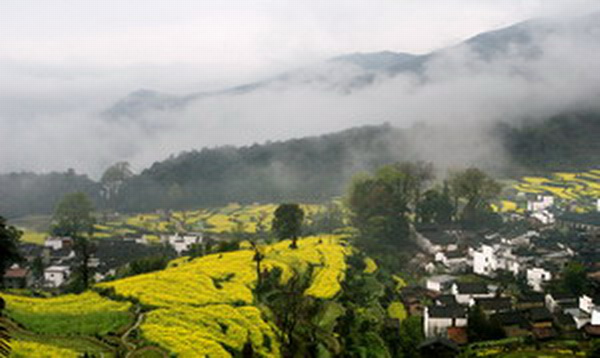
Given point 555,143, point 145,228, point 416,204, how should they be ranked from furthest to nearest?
point 555,143
point 145,228
point 416,204

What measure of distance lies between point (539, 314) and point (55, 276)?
161 ft

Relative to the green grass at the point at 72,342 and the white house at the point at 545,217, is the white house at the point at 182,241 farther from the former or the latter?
the white house at the point at 545,217

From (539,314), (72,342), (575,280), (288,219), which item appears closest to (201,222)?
(288,219)

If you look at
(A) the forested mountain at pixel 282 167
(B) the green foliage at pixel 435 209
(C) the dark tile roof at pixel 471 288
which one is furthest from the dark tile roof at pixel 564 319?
(A) the forested mountain at pixel 282 167

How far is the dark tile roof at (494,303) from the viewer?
41281 mm

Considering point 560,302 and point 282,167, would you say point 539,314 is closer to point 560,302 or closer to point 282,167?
point 560,302

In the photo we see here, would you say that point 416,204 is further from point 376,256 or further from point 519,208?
point 519,208

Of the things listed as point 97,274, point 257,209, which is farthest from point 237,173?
point 97,274

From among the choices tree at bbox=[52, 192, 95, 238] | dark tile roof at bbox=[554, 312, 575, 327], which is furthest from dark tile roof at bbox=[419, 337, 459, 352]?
tree at bbox=[52, 192, 95, 238]

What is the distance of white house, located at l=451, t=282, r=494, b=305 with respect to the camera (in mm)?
45125

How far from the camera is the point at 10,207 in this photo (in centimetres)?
12575

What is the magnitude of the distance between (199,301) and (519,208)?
79.4 metres

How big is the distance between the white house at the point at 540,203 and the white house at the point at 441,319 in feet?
203

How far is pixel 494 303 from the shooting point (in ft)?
137
